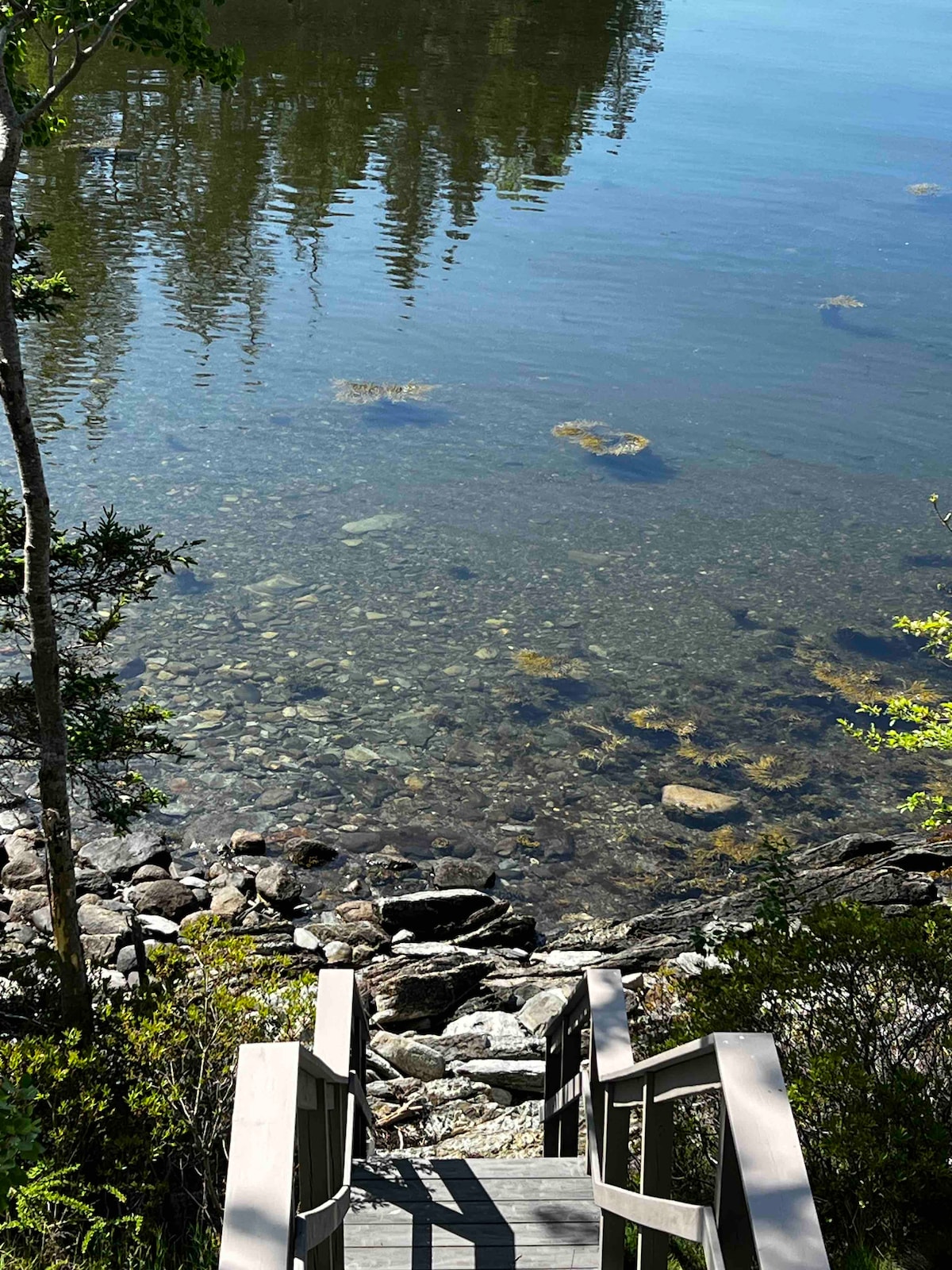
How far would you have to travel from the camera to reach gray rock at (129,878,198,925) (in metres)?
8.70

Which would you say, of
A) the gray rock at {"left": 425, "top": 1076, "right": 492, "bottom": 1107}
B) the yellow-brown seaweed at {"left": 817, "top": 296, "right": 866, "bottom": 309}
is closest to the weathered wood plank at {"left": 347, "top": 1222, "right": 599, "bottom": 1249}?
the gray rock at {"left": 425, "top": 1076, "right": 492, "bottom": 1107}

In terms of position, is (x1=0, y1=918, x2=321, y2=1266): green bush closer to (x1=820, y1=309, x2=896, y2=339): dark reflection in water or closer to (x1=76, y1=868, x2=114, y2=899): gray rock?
(x1=76, y1=868, x2=114, y2=899): gray rock

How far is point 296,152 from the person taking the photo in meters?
31.5

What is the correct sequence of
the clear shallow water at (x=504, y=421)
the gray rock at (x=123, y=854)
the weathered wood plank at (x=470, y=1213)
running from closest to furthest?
the weathered wood plank at (x=470, y=1213)
the gray rock at (x=123, y=854)
the clear shallow water at (x=504, y=421)

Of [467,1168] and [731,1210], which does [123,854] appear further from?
[731,1210]

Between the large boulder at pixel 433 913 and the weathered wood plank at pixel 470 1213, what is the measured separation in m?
4.48

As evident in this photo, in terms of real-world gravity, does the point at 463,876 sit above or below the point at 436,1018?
below

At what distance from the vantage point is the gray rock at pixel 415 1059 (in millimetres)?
6750

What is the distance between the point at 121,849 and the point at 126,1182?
5249mm

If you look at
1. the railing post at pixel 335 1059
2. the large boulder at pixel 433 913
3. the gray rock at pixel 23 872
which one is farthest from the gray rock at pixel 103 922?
the railing post at pixel 335 1059

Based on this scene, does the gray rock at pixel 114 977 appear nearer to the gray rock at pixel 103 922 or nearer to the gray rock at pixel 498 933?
the gray rock at pixel 103 922

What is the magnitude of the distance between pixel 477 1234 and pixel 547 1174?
0.64 meters

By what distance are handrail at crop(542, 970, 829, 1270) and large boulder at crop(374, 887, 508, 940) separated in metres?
4.66

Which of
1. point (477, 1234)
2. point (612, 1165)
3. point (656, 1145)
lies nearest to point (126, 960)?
point (477, 1234)
